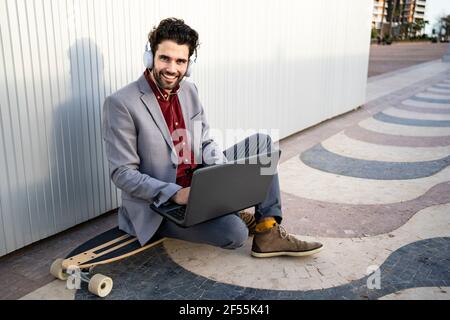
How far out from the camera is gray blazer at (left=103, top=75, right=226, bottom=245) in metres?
2.49

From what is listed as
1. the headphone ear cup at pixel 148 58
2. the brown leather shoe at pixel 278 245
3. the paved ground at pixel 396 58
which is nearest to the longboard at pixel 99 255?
the brown leather shoe at pixel 278 245

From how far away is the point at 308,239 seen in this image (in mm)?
3125

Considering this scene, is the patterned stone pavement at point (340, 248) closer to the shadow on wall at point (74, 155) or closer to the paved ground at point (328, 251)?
the paved ground at point (328, 251)

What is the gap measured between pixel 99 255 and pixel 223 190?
813mm

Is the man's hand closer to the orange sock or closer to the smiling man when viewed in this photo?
the smiling man

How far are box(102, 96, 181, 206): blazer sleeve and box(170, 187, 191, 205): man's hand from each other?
0.03 meters

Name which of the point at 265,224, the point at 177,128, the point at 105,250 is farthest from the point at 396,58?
the point at 105,250

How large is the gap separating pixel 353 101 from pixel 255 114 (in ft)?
12.9

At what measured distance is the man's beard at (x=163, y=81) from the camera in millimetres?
2594

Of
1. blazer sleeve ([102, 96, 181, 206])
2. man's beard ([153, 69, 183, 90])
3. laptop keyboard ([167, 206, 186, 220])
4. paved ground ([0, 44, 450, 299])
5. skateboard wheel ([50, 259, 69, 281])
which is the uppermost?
man's beard ([153, 69, 183, 90])

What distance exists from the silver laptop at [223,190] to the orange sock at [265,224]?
257 millimetres

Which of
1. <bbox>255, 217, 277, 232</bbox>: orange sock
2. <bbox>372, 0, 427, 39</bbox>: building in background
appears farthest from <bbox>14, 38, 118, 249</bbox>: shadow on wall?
<bbox>372, 0, 427, 39</bbox>: building in background
